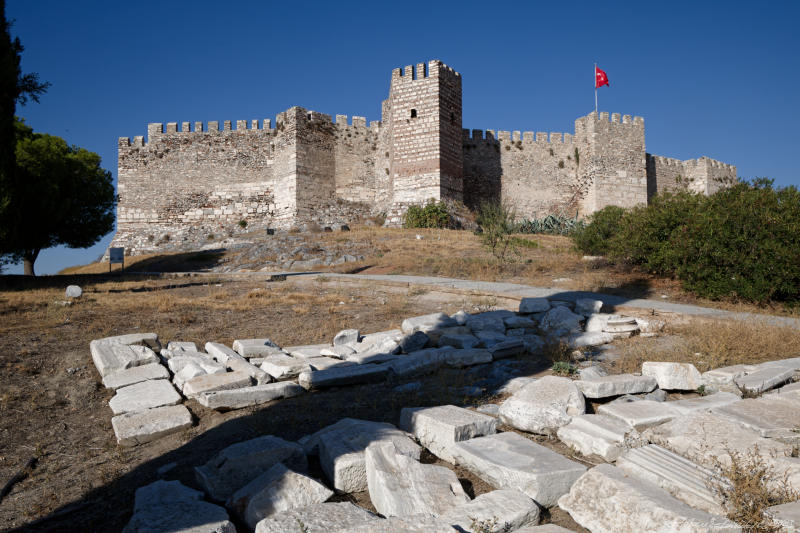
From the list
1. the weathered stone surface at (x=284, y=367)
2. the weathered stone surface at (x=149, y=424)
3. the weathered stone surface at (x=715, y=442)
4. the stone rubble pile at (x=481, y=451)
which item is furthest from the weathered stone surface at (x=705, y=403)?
the weathered stone surface at (x=149, y=424)

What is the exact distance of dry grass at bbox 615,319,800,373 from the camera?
5.11 metres

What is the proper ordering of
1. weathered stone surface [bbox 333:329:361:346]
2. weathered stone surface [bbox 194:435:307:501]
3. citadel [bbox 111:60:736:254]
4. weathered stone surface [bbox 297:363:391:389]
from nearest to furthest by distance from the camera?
1. weathered stone surface [bbox 194:435:307:501]
2. weathered stone surface [bbox 297:363:391:389]
3. weathered stone surface [bbox 333:329:361:346]
4. citadel [bbox 111:60:736:254]

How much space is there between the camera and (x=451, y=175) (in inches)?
933

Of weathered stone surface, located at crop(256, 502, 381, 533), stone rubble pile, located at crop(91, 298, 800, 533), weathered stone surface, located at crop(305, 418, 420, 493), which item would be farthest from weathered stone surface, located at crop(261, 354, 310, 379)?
weathered stone surface, located at crop(256, 502, 381, 533)

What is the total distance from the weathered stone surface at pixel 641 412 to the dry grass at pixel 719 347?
1441 millimetres

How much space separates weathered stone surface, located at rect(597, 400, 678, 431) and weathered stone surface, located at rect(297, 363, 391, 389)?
84.2 inches

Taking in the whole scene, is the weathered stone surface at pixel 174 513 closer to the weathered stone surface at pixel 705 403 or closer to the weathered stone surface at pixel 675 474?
the weathered stone surface at pixel 675 474

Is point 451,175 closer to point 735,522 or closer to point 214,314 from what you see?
point 214,314

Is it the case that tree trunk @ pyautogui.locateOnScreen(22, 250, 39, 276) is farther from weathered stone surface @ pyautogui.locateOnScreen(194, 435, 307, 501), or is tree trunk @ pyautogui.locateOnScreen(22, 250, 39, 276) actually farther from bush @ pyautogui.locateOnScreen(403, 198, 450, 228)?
weathered stone surface @ pyautogui.locateOnScreen(194, 435, 307, 501)

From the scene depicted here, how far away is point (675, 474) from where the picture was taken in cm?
261

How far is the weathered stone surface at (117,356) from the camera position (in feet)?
17.3

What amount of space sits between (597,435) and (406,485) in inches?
54.9

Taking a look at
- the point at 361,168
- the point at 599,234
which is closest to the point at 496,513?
the point at 599,234

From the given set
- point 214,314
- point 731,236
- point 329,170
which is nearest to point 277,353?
point 214,314
